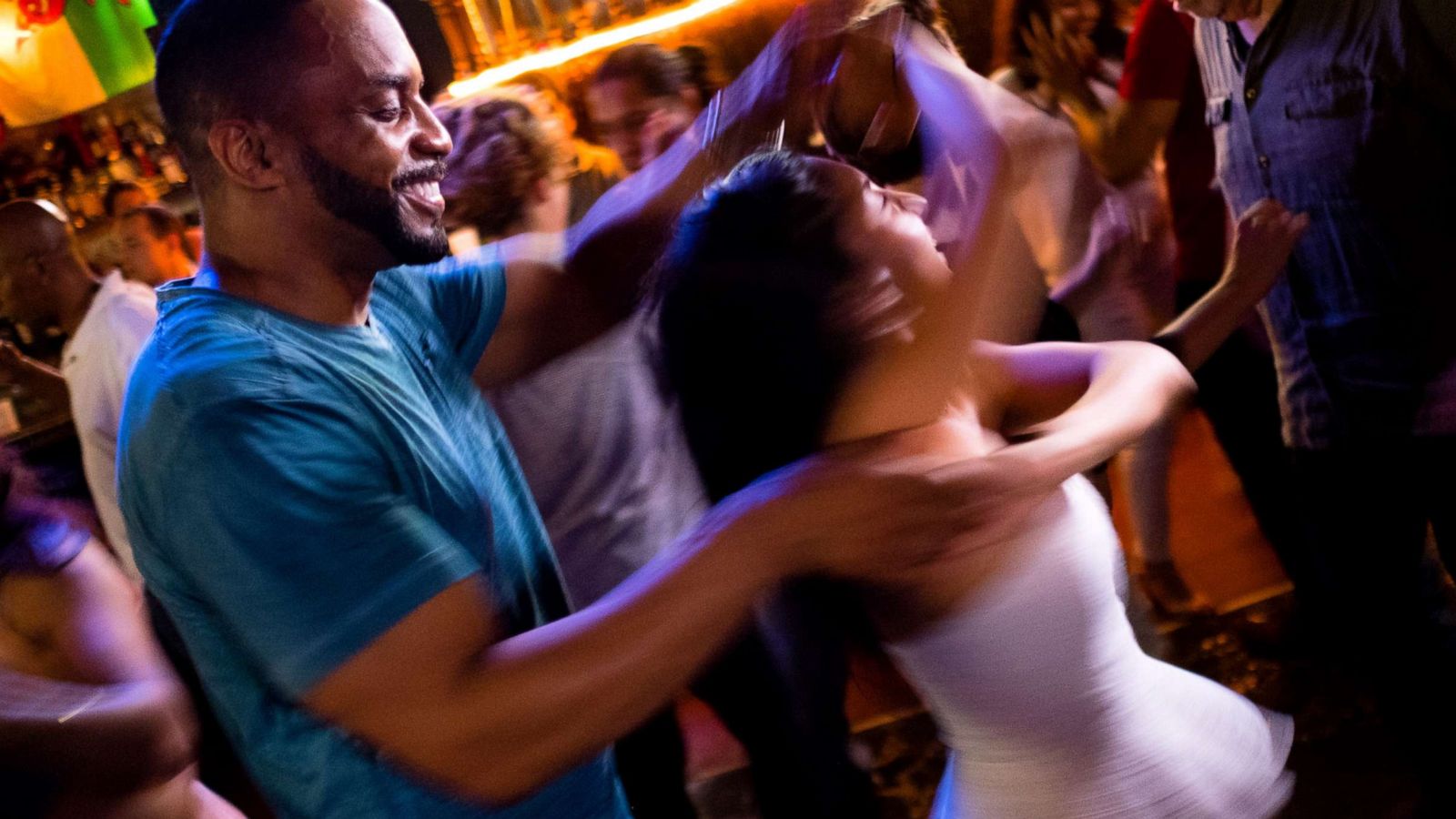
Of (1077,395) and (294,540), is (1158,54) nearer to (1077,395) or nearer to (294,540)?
(1077,395)

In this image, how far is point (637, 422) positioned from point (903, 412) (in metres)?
1.05

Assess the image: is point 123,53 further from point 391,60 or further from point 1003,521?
point 1003,521

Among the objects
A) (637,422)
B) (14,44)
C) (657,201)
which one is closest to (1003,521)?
(657,201)

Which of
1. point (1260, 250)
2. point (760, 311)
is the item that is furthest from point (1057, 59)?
point (760, 311)

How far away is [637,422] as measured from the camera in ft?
7.05

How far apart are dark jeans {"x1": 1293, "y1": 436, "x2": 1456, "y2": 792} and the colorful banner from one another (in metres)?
4.69

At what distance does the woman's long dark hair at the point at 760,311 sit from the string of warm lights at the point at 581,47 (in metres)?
5.44

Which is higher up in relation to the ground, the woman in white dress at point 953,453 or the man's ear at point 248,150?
the man's ear at point 248,150

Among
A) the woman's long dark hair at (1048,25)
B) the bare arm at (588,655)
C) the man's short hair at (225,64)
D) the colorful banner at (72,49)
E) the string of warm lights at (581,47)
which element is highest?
the colorful banner at (72,49)

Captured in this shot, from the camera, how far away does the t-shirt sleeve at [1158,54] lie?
2.46 meters

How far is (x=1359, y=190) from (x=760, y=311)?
123 centimetres

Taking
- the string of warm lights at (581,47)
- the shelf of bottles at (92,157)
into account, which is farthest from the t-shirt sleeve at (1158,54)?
the shelf of bottles at (92,157)

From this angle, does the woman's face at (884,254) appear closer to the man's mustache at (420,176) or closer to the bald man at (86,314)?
the man's mustache at (420,176)

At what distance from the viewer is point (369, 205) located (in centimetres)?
105
